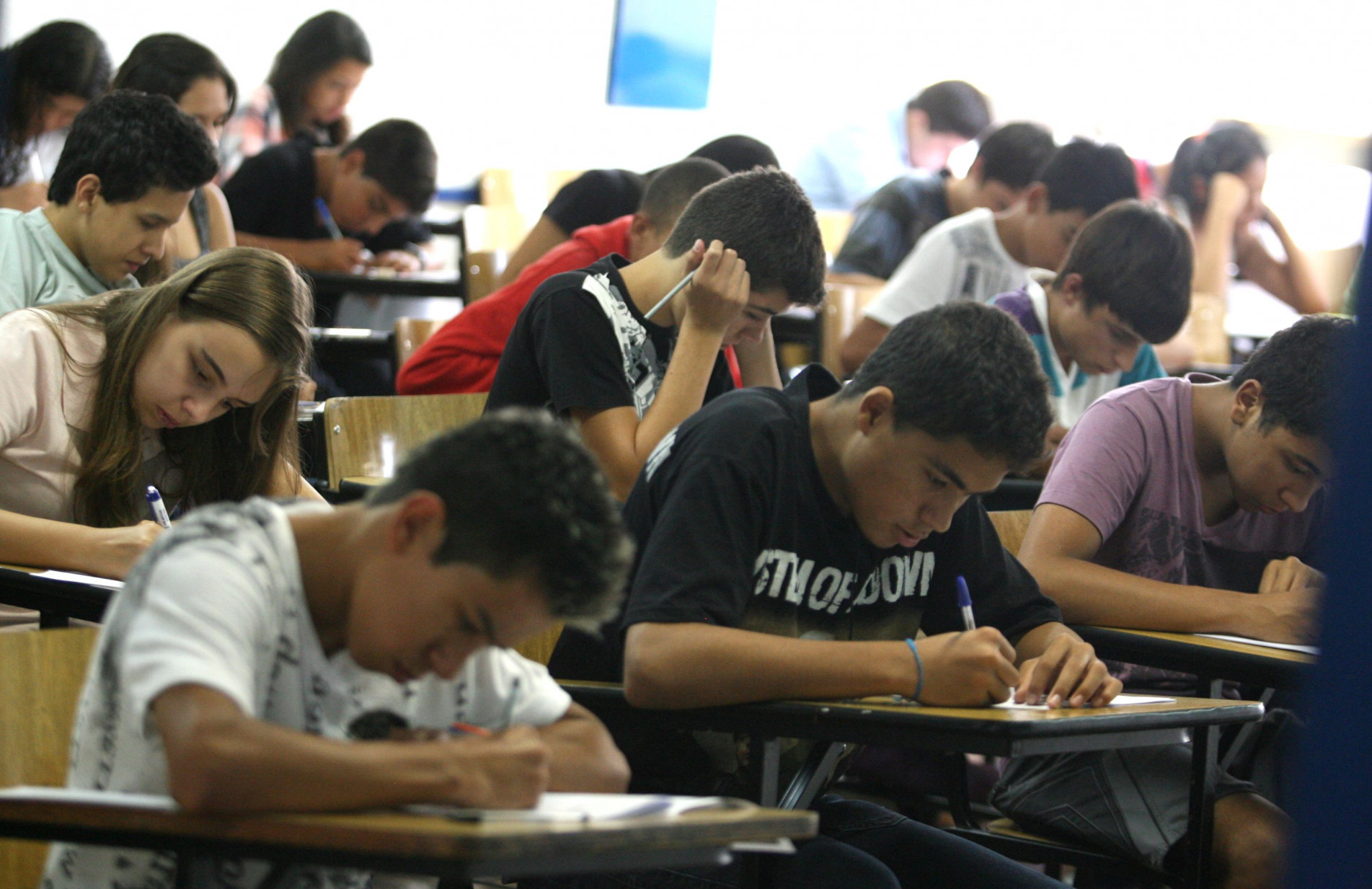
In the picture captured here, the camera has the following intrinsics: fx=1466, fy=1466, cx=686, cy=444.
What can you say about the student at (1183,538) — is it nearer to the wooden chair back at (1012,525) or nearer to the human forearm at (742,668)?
the wooden chair back at (1012,525)

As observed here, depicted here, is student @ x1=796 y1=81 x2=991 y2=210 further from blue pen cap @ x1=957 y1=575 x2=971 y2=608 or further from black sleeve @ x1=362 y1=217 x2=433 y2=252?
blue pen cap @ x1=957 y1=575 x2=971 y2=608

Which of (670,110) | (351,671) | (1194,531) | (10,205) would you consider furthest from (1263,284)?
(351,671)

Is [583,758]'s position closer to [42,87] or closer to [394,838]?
[394,838]

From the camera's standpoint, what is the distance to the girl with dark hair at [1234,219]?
6.46 m

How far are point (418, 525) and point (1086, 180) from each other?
3.17 m

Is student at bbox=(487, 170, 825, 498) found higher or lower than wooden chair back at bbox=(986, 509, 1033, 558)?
higher

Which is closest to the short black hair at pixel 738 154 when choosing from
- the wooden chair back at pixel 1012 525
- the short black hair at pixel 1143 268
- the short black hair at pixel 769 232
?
the short black hair at pixel 1143 268

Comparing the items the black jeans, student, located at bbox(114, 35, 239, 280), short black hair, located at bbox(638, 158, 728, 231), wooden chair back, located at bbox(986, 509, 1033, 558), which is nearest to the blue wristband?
the black jeans

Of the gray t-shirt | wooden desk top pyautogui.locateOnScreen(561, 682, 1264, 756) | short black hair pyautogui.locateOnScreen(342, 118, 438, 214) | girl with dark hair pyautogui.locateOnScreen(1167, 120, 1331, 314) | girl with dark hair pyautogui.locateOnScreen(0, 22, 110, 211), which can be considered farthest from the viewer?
girl with dark hair pyautogui.locateOnScreen(1167, 120, 1331, 314)

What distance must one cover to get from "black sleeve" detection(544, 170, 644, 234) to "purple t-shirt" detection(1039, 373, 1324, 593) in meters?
2.20

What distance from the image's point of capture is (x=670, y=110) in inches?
302

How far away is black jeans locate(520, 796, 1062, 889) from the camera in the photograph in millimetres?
1526

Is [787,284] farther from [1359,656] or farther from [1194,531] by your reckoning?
[1359,656]

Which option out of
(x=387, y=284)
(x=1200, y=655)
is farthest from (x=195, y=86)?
(x=1200, y=655)
